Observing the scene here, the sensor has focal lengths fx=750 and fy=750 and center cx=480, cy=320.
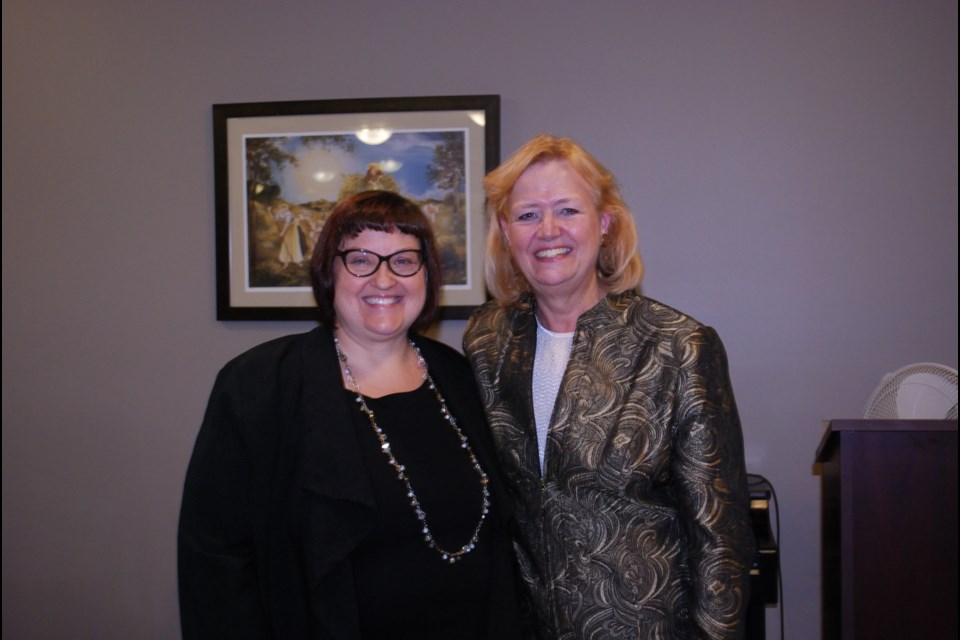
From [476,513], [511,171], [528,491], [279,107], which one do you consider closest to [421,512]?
[476,513]

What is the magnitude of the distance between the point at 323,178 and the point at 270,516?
1640 millimetres

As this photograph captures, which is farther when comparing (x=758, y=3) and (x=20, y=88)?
(x=20, y=88)

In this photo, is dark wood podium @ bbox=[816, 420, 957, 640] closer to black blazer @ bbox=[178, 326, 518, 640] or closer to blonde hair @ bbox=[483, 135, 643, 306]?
blonde hair @ bbox=[483, 135, 643, 306]

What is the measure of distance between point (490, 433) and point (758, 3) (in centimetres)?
192

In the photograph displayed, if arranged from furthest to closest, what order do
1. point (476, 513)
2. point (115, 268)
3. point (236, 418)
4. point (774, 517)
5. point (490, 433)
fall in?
point (115, 268), point (774, 517), point (490, 433), point (476, 513), point (236, 418)

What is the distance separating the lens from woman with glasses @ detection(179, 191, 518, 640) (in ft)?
4.67

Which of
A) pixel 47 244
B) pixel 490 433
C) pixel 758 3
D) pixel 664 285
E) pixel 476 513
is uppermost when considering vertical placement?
pixel 758 3

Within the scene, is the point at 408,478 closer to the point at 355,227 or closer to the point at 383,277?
the point at 383,277

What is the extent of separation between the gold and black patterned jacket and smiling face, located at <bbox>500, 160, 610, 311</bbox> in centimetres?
16

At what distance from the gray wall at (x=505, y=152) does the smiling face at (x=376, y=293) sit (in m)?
1.19

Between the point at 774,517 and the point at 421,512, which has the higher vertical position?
the point at 421,512

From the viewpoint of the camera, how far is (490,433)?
5.50 ft

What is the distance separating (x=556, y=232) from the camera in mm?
1604

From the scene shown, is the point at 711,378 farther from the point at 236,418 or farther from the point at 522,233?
the point at 236,418
